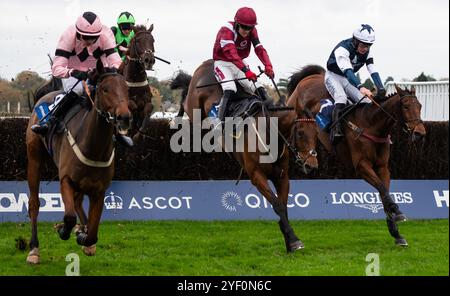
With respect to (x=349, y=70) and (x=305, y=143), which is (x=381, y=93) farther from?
(x=305, y=143)

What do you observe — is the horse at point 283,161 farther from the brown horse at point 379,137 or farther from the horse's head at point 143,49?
the horse's head at point 143,49

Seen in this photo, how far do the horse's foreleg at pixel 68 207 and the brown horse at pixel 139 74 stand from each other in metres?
3.32

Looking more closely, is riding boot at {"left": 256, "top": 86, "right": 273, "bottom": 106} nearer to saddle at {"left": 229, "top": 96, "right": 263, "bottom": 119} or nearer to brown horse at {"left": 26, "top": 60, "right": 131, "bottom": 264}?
saddle at {"left": 229, "top": 96, "right": 263, "bottom": 119}

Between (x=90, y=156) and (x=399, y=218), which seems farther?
(x=399, y=218)

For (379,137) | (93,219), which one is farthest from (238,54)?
(93,219)

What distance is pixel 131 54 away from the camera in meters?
11.3

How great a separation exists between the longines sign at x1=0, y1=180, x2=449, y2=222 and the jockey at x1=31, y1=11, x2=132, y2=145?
270 centimetres

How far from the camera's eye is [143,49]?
11.0m

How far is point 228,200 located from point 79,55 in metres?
3.62

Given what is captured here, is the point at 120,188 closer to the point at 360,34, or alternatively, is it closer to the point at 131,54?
the point at 131,54

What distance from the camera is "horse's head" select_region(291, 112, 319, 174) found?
9.18 metres

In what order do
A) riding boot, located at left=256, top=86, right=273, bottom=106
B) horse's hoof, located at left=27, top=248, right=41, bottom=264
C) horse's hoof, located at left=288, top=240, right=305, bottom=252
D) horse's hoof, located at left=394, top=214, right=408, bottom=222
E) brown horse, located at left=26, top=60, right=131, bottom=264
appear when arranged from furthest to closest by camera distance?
riding boot, located at left=256, top=86, right=273, bottom=106, horse's hoof, located at left=394, top=214, right=408, bottom=222, horse's hoof, located at left=288, top=240, right=305, bottom=252, horse's hoof, located at left=27, top=248, right=41, bottom=264, brown horse, located at left=26, top=60, right=131, bottom=264

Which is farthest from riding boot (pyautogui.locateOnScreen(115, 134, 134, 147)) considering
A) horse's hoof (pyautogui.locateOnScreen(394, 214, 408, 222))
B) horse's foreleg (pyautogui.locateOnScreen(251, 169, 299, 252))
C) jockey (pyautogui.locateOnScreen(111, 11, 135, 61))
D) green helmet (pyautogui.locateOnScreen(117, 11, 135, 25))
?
green helmet (pyautogui.locateOnScreen(117, 11, 135, 25))
